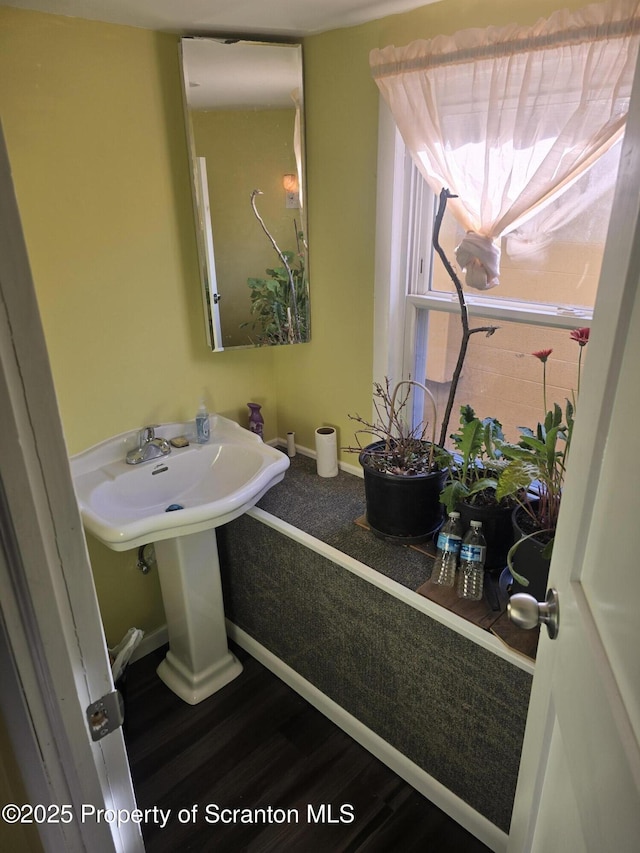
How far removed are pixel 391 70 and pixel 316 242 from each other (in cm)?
56

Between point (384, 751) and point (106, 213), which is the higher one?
point (106, 213)

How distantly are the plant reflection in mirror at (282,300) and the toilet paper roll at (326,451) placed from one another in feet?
1.11

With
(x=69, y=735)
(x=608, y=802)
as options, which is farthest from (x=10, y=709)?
(x=608, y=802)

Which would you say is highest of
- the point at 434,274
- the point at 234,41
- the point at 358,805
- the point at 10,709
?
the point at 234,41

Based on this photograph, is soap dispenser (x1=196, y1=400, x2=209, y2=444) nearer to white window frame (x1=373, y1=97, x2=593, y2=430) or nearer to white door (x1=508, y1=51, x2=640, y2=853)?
white window frame (x1=373, y1=97, x2=593, y2=430)

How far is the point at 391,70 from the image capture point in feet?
4.91

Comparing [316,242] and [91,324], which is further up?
[316,242]

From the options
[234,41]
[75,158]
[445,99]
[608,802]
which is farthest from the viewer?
[234,41]

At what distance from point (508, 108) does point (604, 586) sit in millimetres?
1101

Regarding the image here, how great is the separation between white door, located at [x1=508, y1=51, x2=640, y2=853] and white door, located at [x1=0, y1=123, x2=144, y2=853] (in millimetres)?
636

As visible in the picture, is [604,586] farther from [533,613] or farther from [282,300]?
[282,300]

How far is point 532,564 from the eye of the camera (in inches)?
51.2

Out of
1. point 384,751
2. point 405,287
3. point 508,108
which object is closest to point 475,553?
point 384,751

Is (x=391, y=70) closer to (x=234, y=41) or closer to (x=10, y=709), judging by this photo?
(x=234, y=41)
